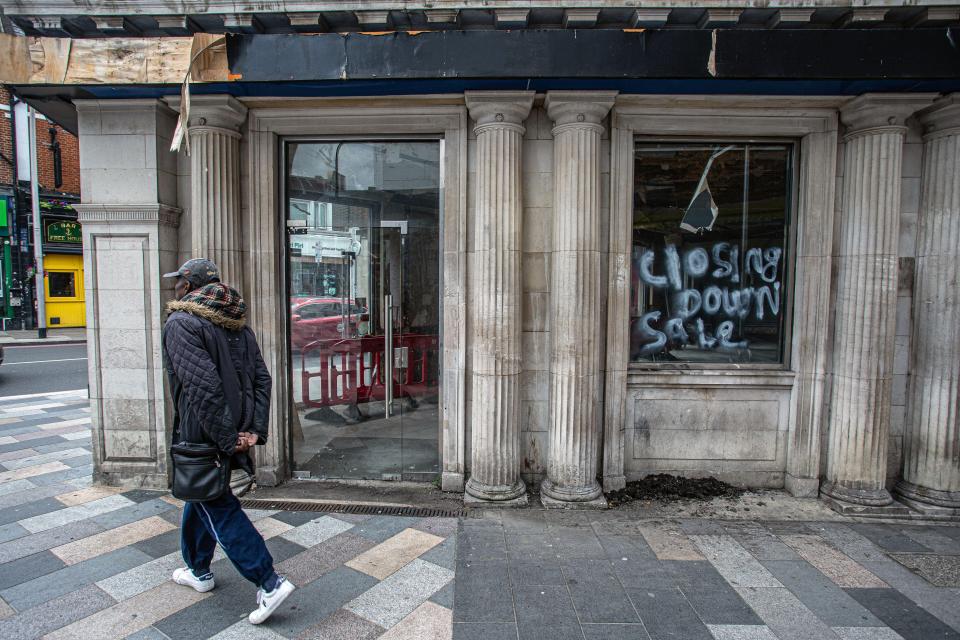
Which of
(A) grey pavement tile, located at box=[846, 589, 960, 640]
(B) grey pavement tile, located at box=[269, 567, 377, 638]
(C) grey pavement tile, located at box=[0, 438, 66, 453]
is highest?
(C) grey pavement tile, located at box=[0, 438, 66, 453]

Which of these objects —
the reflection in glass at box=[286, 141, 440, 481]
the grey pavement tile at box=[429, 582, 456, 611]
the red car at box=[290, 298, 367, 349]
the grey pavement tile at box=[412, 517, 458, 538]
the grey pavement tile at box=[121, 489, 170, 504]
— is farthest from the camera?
the red car at box=[290, 298, 367, 349]

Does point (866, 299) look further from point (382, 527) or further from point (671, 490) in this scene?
point (382, 527)

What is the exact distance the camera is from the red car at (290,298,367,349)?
17.9 ft

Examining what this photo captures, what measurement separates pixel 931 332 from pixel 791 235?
1.54 meters

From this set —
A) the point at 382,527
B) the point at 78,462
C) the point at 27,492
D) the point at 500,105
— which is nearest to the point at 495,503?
the point at 382,527

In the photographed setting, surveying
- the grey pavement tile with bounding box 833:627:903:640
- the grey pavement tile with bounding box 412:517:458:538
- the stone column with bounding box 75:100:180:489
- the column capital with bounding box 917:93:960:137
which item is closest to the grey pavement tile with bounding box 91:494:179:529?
the stone column with bounding box 75:100:180:489

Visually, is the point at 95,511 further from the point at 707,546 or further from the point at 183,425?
the point at 707,546

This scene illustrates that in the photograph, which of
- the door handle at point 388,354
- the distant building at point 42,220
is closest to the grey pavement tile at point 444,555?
the door handle at point 388,354

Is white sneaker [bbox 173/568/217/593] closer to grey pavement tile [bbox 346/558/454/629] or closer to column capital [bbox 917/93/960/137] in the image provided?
grey pavement tile [bbox 346/558/454/629]

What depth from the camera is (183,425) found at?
3002mm

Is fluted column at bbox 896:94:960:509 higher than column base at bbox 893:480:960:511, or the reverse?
fluted column at bbox 896:94:960:509

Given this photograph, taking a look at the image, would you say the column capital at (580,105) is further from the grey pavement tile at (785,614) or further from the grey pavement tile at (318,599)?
the grey pavement tile at (318,599)

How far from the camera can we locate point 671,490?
4953 mm

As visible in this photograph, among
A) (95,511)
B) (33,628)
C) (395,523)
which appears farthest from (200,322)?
(95,511)
